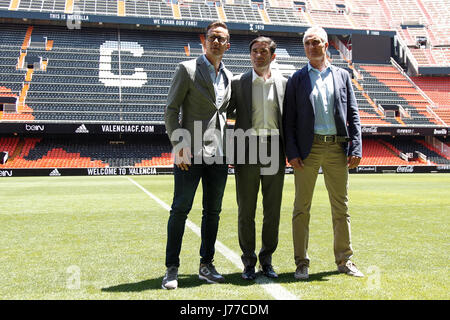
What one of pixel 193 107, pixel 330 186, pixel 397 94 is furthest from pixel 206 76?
pixel 397 94

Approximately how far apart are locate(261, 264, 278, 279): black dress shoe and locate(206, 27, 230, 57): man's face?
1.91 meters

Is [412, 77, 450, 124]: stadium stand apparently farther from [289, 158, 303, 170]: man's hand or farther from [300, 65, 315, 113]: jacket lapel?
[289, 158, 303, 170]: man's hand

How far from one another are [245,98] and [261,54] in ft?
1.36

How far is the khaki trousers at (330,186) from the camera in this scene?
3902 mm

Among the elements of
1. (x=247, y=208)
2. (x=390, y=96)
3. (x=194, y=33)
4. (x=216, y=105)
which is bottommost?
(x=247, y=208)

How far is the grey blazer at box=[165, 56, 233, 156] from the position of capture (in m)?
3.55

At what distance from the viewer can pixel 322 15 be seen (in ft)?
134

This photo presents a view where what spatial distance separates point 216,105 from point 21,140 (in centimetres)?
2900

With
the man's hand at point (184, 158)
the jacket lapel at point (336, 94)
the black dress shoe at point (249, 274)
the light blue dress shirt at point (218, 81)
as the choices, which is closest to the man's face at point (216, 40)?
the light blue dress shirt at point (218, 81)

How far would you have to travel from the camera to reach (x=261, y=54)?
12.5 feet

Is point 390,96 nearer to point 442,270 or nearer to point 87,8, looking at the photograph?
point 87,8


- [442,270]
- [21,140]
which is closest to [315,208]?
[442,270]

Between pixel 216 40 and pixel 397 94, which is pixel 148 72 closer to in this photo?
pixel 397 94

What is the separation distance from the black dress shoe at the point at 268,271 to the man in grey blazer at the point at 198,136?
455 millimetres
